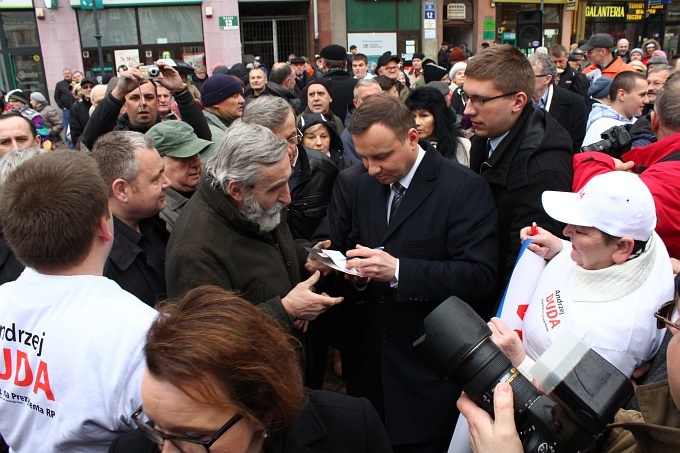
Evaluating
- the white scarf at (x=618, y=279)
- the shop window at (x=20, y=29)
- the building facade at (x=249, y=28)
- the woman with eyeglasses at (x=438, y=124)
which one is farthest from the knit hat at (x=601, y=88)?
the shop window at (x=20, y=29)

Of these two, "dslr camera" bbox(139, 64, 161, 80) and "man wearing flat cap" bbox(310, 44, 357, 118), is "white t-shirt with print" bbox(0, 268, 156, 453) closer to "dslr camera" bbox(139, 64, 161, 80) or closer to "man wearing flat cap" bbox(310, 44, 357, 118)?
"dslr camera" bbox(139, 64, 161, 80)

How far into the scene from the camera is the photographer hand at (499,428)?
4.42 feet

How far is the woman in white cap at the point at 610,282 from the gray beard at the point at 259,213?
113 centimetres

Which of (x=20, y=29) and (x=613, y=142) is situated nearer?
(x=613, y=142)

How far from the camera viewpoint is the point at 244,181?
234cm

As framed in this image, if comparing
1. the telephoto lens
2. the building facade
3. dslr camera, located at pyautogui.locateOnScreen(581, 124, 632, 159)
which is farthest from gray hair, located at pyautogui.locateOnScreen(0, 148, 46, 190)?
the building facade

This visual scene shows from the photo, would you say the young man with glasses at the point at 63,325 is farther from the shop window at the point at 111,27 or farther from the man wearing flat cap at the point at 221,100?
the shop window at the point at 111,27

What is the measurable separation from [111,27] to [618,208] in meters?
18.8

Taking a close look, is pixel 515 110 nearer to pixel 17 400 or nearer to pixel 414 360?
pixel 414 360

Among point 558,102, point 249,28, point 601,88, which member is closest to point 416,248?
point 558,102

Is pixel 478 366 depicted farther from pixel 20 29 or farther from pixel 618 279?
pixel 20 29

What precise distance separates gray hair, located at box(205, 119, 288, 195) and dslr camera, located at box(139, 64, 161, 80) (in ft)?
6.77

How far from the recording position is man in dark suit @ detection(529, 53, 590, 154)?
5304 mm

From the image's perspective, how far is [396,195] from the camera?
2.70 m
